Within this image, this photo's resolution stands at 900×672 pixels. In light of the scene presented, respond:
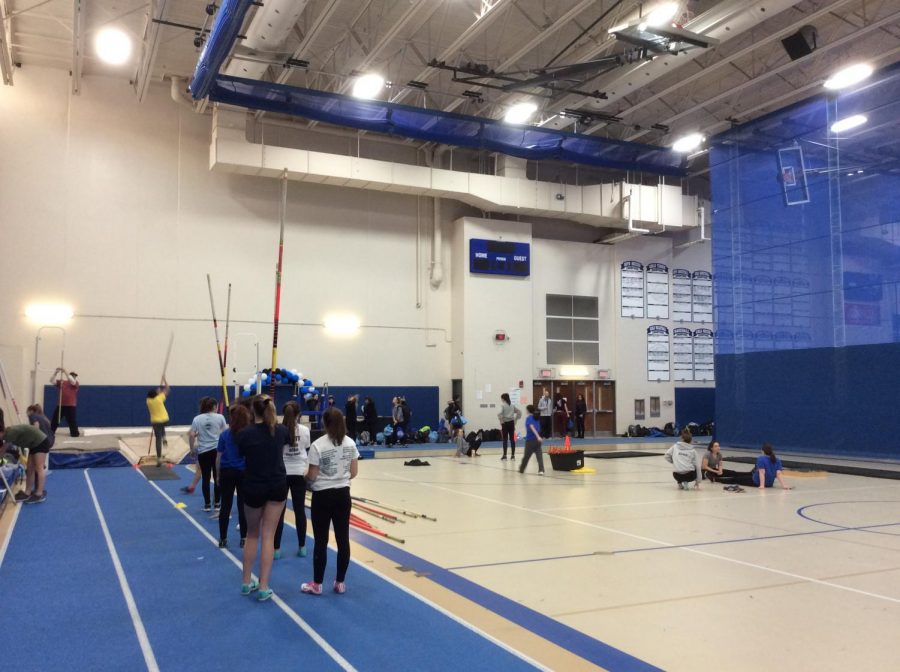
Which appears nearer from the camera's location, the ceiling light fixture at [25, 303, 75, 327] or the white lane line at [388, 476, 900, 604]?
the white lane line at [388, 476, 900, 604]

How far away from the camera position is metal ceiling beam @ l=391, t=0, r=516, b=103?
50.7 feet

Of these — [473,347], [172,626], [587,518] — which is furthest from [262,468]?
[473,347]

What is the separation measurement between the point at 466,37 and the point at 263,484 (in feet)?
47.2

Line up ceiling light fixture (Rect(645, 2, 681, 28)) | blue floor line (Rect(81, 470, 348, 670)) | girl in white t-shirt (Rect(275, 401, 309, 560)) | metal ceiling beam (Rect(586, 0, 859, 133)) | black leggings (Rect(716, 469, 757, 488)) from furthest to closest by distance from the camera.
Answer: metal ceiling beam (Rect(586, 0, 859, 133))
black leggings (Rect(716, 469, 757, 488))
ceiling light fixture (Rect(645, 2, 681, 28))
girl in white t-shirt (Rect(275, 401, 309, 560))
blue floor line (Rect(81, 470, 348, 670))

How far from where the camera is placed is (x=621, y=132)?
83.5 feet

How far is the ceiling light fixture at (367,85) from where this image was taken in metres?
18.4

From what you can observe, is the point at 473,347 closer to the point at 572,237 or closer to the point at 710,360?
the point at 572,237

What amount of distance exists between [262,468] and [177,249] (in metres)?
17.8

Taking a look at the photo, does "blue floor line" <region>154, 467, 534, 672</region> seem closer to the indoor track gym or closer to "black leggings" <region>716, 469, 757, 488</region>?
the indoor track gym

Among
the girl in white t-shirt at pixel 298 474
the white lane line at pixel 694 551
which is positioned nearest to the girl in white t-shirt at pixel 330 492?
the girl in white t-shirt at pixel 298 474

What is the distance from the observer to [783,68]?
19.5 metres

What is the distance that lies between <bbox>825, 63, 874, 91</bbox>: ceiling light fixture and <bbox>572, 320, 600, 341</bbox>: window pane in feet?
39.5

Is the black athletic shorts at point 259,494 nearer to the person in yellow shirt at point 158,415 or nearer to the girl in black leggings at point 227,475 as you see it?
the girl in black leggings at point 227,475

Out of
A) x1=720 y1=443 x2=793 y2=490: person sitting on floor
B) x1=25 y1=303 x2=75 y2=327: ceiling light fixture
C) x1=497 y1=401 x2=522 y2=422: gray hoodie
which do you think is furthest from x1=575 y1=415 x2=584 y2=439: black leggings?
x1=25 y1=303 x2=75 y2=327: ceiling light fixture
